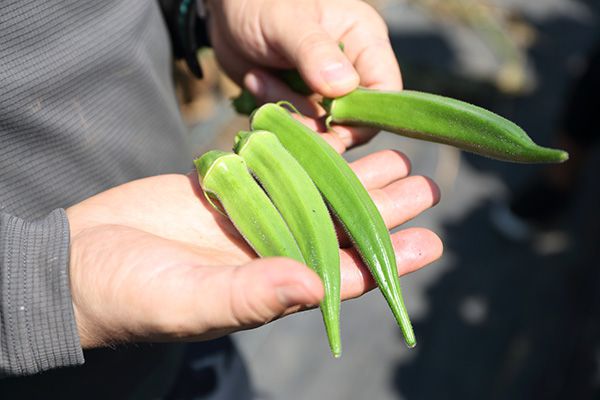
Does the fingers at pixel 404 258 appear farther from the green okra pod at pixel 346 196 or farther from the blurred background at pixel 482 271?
the blurred background at pixel 482 271

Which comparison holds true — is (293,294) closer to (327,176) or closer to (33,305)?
(33,305)

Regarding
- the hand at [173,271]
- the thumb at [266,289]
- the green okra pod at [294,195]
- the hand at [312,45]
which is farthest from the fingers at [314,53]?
the thumb at [266,289]

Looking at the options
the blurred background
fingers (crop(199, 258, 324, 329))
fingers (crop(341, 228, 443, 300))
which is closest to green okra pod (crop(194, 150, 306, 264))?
fingers (crop(341, 228, 443, 300))

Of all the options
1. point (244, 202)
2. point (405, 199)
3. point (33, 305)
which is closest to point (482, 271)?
point (405, 199)

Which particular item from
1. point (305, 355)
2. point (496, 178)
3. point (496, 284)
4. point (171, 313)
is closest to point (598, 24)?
point (496, 178)

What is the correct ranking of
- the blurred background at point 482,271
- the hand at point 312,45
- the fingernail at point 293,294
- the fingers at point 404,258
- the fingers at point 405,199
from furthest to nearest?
the blurred background at point 482,271, the hand at point 312,45, the fingers at point 405,199, the fingers at point 404,258, the fingernail at point 293,294

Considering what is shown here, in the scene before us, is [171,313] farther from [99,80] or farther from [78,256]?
[99,80]
